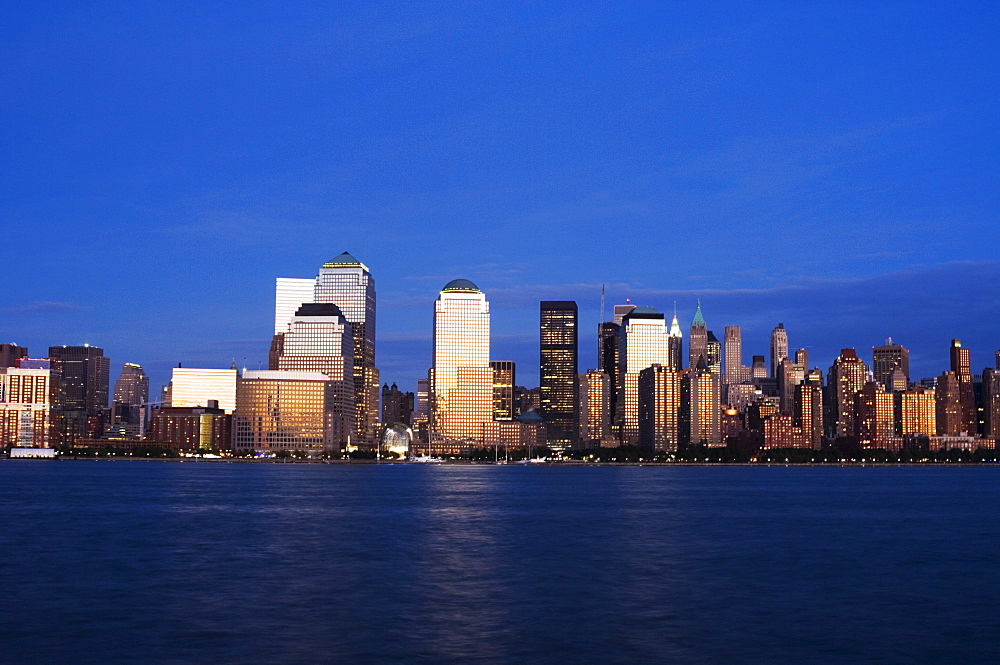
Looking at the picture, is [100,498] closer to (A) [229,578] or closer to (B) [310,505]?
(B) [310,505]

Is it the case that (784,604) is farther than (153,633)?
Yes

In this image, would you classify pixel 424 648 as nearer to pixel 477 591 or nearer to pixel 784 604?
pixel 477 591

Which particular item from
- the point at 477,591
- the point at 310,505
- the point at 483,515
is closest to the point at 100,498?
the point at 310,505

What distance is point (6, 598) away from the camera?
4875 centimetres

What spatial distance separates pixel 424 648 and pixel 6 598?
20501 mm

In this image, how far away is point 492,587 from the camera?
53875 mm

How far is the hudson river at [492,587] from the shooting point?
39375 mm

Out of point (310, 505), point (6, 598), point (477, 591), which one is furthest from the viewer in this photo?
point (310, 505)

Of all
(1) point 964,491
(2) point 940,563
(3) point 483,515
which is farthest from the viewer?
(1) point 964,491

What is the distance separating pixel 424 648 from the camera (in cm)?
3919

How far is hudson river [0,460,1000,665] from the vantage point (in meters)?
39.4

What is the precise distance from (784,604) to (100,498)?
94.7 m

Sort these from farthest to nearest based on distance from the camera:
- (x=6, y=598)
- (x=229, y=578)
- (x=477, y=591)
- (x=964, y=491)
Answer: (x=964, y=491)
(x=229, y=578)
(x=477, y=591)
(x=6, y=598)

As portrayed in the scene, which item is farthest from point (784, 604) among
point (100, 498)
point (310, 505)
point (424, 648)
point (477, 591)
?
point (100, 498)
